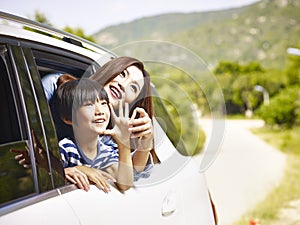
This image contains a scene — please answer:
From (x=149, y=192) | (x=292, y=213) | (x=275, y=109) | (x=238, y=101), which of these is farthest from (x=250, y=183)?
(x=238, y=101)

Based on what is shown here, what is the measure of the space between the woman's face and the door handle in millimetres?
432

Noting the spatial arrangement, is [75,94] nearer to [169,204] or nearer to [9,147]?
[9,147]

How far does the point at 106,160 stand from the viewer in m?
2.09

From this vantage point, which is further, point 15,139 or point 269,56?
point 269,56

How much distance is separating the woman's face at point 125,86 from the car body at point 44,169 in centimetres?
24

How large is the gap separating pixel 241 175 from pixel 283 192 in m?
3.59

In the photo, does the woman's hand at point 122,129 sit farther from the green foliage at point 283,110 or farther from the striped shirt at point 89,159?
the green foliage at point 283,110

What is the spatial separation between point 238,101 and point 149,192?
33496 millimetres

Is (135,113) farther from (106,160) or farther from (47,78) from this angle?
(47,78)

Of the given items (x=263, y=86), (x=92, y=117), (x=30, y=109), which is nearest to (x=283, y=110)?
(x=263, y=86)

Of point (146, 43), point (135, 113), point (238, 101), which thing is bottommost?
point (135, 113)

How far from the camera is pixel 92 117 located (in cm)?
199

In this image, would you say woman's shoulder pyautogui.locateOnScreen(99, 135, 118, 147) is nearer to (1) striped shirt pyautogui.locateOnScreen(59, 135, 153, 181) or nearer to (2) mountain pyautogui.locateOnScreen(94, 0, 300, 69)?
(1) striped shirt pyautogui.locateOnScreen(59, 135, 153, 181)

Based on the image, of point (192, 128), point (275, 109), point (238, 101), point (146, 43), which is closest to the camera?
point (146, 43)
